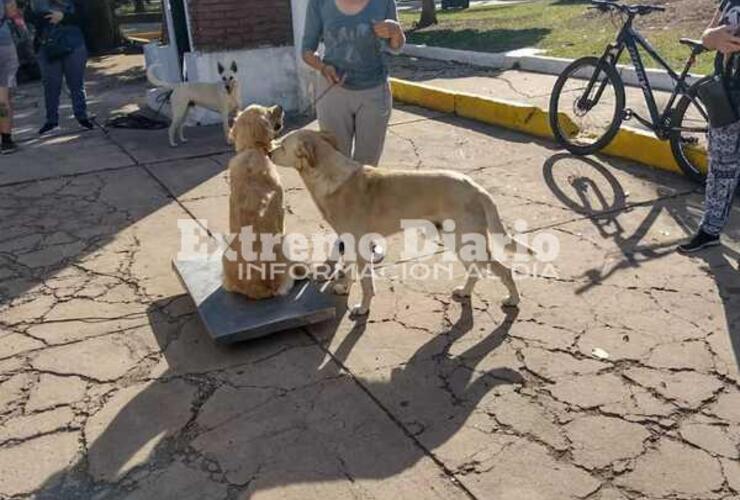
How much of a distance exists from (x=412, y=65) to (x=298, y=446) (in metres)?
11.3

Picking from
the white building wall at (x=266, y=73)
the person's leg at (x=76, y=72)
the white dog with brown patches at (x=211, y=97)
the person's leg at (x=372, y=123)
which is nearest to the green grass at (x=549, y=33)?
the white building wall at (x=266, y=73)

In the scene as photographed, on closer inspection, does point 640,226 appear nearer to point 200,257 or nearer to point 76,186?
point 200,257

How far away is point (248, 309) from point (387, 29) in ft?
6.10

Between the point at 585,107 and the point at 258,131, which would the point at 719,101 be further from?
the point at 258,131

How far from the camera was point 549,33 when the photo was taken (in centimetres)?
1456

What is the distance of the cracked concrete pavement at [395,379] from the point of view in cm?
295

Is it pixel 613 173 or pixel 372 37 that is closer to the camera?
pixel 372 37

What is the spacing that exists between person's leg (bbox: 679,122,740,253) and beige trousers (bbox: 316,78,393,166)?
222 centimetres

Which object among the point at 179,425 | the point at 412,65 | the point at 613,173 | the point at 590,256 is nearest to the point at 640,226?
the point at 590,256

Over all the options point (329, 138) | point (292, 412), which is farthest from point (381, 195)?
point (292, 412)

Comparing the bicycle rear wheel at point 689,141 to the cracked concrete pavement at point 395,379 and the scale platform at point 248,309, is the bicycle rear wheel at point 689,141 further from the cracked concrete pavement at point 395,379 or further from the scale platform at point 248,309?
the scale platform at point 248,309

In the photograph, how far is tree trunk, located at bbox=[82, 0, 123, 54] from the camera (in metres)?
16.7

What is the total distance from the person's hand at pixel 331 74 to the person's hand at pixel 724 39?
7.61ft

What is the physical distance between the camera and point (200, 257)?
474cm
